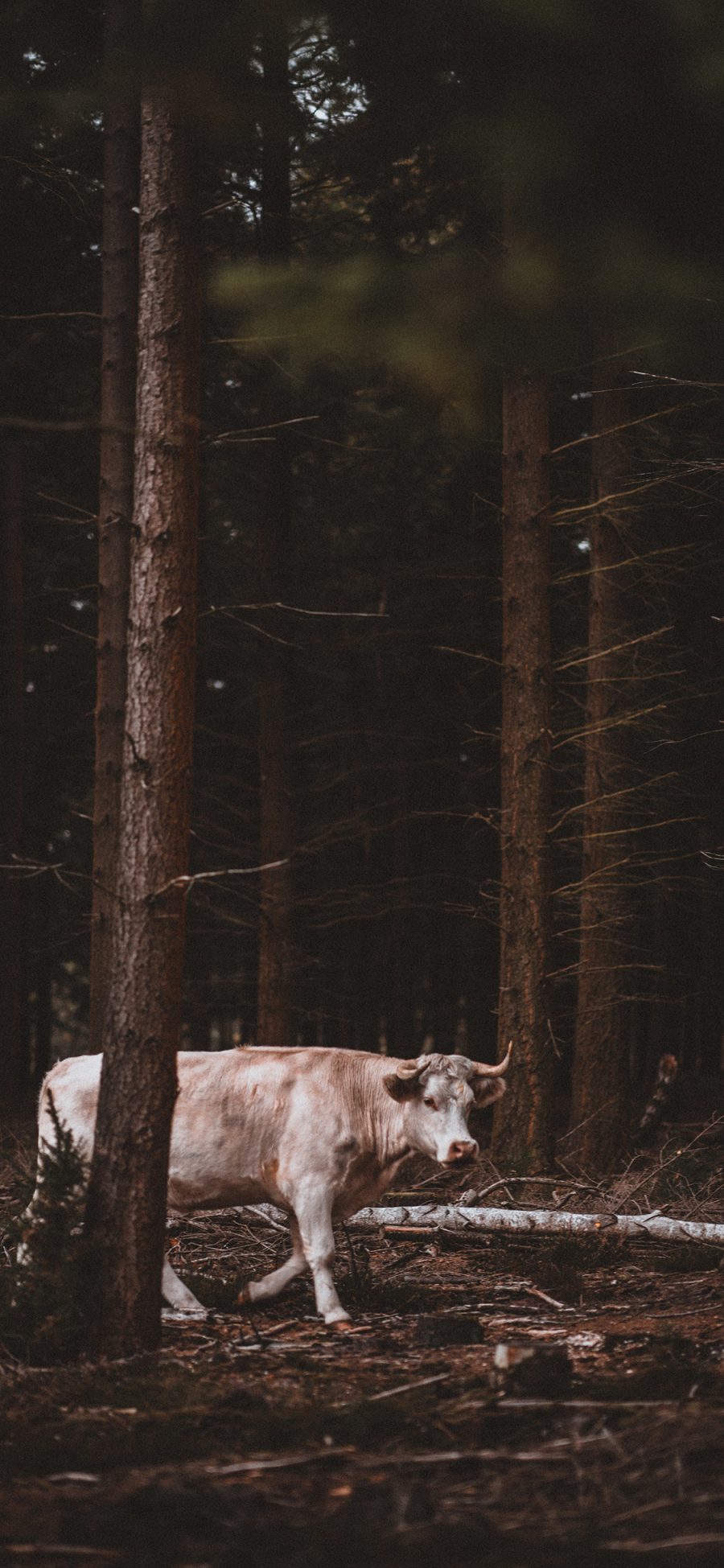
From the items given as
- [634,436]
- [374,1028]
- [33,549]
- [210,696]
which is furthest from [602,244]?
[374,1028]

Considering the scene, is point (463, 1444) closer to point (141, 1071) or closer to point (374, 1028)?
point (141, 1071)

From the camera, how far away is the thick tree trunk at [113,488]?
492 inches

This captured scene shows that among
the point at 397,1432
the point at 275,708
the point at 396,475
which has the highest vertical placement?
the point at 396,475

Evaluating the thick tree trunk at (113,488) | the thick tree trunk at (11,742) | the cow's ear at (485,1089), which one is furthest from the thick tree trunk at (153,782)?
the thick tree trunk at (11,742)

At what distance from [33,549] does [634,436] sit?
34.8ft

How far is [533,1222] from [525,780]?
157 inches

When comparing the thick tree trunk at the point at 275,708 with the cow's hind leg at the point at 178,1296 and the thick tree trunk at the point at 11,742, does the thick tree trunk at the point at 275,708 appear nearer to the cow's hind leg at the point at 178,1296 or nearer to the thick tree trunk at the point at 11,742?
the thick tree trunk at the point at 11,742

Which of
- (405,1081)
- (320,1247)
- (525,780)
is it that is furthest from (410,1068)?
(525,780)

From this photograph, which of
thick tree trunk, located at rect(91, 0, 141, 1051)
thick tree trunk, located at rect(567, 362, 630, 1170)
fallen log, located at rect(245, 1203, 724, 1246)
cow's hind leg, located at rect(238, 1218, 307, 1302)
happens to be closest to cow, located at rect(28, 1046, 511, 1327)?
cow's hind leg, located at rect(238, 1218, 307, 1302)

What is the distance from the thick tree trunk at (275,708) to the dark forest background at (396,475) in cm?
7

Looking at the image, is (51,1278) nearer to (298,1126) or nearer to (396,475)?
(298,1126)

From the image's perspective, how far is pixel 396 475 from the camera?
22.5 m

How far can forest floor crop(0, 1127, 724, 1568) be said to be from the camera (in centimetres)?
409

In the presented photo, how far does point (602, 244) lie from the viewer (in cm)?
452
